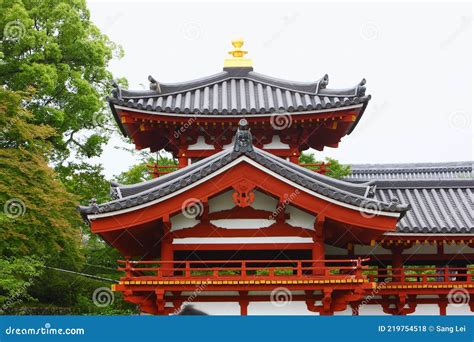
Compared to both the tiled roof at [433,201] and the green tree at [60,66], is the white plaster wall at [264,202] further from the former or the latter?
the green tree at [60,66]

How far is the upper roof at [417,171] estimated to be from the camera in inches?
1799

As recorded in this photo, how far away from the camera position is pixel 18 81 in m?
31.0

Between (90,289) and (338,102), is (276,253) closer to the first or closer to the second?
(338,102)

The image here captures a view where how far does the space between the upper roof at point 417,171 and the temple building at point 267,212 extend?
2790 centimetres

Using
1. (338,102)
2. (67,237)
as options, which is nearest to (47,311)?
(67,237)

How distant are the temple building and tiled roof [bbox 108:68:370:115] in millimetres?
43

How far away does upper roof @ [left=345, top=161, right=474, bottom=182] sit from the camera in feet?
150

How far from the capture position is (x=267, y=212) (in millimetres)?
15047

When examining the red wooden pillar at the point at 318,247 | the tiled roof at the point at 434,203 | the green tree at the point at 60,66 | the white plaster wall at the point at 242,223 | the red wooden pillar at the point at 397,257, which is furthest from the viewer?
the green tree at the point at 60,66

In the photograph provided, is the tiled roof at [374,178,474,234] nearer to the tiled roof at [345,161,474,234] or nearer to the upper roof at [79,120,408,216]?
the tiled roof at [345,161,474,234]

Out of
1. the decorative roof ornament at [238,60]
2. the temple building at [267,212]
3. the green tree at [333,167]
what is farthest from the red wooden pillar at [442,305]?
the green tree at [333,167]

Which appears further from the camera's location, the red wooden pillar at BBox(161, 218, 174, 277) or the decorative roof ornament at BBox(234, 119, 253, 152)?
the red wooden pillar at BBox(161, 218, 174, 277)

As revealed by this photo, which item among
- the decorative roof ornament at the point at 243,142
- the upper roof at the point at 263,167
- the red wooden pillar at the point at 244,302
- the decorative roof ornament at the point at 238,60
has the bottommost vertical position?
the red wooden pillar at the point at 244,302

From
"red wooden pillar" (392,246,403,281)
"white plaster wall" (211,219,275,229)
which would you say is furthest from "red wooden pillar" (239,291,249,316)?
"red wooden pillar" (392,246,403,281)
